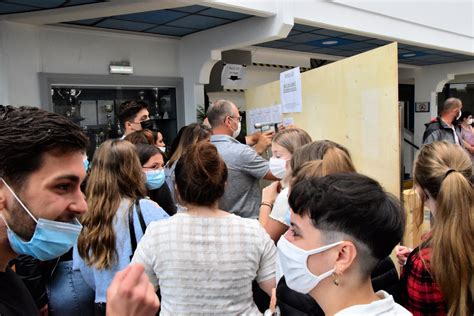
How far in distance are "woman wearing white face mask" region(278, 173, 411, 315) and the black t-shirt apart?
829 millimetres

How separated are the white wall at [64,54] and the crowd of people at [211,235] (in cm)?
271

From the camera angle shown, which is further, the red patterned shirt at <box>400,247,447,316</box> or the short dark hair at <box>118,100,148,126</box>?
the short dark hair at <box>118,100,148,126</box>

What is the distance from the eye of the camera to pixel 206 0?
412 cm

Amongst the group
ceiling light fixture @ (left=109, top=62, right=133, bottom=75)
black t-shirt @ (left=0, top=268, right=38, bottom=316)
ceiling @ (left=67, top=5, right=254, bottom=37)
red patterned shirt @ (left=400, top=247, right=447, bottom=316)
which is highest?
ceiling @ (left=67, top=5, right=254, bottom=37)

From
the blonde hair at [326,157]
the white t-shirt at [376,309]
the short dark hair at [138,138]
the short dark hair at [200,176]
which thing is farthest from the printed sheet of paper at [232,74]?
the white t-shirt at [376,309]

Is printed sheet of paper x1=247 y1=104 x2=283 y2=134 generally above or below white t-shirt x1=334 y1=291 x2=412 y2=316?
above

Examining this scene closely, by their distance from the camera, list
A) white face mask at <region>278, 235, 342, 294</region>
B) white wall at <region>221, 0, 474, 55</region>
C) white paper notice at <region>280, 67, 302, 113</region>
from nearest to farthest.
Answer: white face mask at <region>278, 235, 342, 294</region> < white paper notice at <region>280, 67, 302, 113</region> < white wall at <region>221, 0, 474, 55</region>

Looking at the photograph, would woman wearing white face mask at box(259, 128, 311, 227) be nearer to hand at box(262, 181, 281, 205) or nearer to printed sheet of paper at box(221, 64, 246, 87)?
hand at box(262, 181, 281, 205)

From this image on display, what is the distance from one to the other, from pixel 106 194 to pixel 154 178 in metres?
0.68

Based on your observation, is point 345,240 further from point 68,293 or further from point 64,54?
point 64,54

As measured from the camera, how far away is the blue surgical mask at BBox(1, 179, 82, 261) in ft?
3.87

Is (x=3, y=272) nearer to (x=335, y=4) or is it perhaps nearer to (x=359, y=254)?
(x=359, y=254)

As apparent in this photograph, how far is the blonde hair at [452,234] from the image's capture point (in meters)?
1.51

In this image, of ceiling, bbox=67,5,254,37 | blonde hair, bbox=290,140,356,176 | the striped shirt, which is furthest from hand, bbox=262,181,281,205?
ceiling, bbox=67,5,254,37
